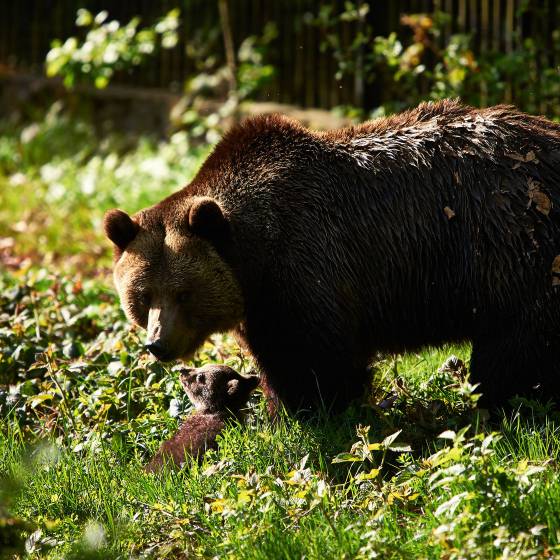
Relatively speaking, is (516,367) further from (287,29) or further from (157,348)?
(287,29)

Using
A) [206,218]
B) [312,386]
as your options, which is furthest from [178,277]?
[312,386]

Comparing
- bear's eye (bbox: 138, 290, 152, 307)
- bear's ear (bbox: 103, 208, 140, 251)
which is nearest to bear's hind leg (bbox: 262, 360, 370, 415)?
bear's eye (bbox: 138, 290, 152, 307)

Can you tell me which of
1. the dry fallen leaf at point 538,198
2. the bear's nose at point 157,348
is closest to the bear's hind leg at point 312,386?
the bear's nose at point 157,348

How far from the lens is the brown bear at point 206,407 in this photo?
542 centimetres

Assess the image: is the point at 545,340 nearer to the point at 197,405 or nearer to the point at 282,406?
the point at 282,406

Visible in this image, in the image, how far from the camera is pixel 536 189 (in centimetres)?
550

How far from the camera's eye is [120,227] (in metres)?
5.90

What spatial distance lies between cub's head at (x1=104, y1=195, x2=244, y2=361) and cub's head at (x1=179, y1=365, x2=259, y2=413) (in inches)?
6.3

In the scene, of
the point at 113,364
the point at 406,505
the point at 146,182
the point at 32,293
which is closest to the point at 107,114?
the point at 146,182

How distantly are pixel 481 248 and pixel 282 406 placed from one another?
4.62 feet

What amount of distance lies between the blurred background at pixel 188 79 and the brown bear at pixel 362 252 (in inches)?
105

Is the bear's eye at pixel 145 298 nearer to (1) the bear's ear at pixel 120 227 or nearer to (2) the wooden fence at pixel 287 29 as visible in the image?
(1) the bear's ear at pixel 120 227

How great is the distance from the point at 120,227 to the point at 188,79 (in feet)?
29.5

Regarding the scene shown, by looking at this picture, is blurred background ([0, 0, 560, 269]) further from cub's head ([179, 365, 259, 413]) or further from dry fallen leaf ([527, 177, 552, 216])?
cub's head ([179, 365, 259, 413])
